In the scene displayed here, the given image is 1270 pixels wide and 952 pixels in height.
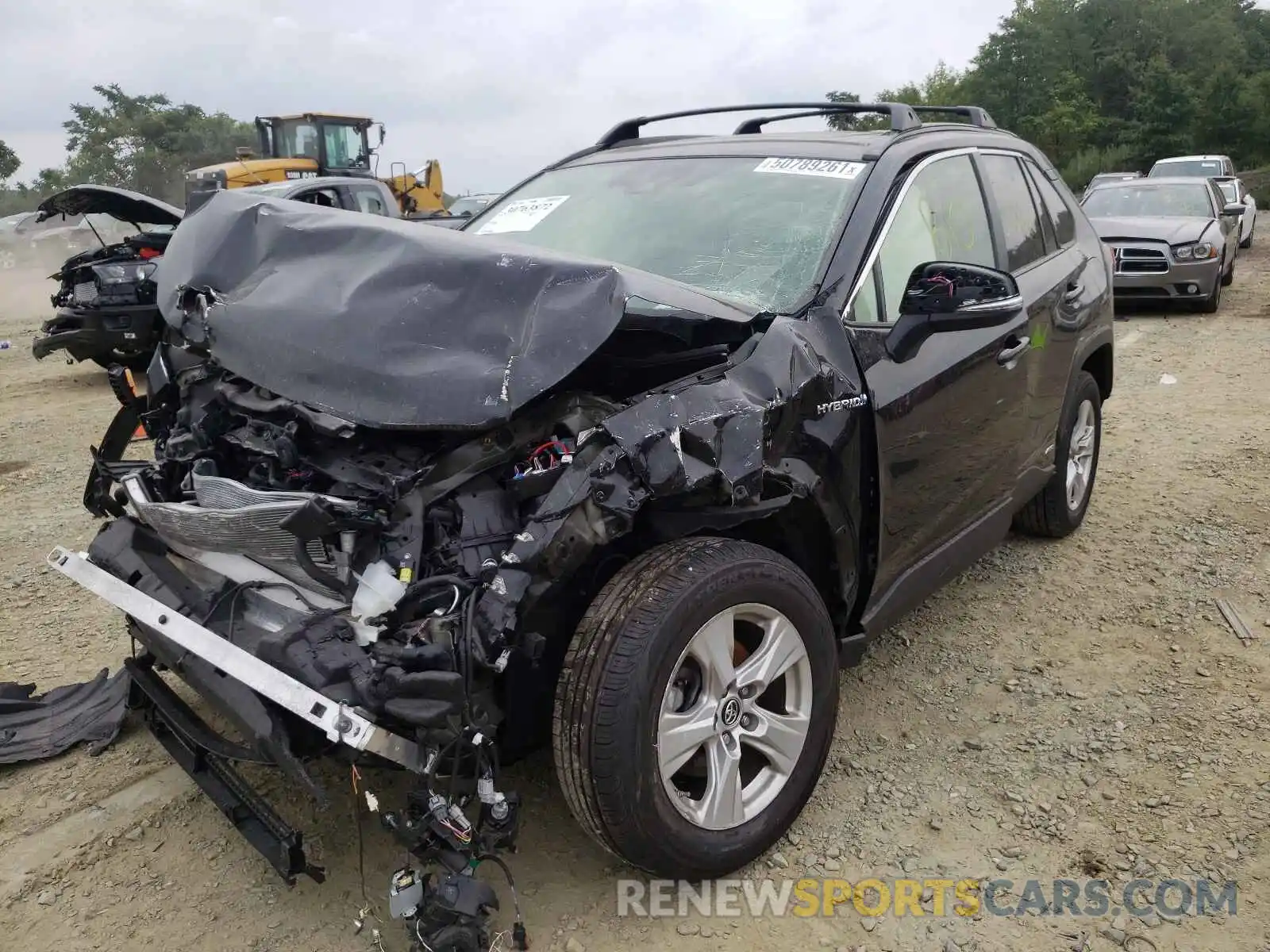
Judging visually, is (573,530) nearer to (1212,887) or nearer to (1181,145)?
(1212,887)

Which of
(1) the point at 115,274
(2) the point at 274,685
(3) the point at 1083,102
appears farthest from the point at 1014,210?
(3) the point at 1083,102

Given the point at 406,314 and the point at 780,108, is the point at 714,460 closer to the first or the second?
the point at 406,314

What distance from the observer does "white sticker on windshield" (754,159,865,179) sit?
3281mm

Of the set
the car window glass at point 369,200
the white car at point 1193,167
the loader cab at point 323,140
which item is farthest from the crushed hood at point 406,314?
the white car at point 1193,167

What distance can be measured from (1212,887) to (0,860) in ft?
10.9

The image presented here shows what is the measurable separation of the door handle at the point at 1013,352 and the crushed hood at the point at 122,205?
123 inches

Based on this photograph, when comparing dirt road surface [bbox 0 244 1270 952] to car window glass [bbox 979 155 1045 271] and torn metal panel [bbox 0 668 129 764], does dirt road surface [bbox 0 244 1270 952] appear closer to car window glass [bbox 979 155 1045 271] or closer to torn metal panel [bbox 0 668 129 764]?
torn metal panel [bbox 0 668 129 764]

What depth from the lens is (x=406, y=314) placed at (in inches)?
98.5

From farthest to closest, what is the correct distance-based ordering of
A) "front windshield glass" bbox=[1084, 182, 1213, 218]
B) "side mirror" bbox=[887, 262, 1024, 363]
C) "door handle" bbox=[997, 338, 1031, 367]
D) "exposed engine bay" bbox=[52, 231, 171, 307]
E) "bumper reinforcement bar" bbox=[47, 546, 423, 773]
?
"front windshield glass" bbox=[1084, 182, 1213, 218] < "exposed engine bay" bbox=[52, 231, 171, 307] < "door handle" bbox=[997, 338, 1031, 367] < "side mirror" bbox=[887, 262, 1024, 363] < "bumper reinforcement bar" bbox=[47, 546, 423, 773]

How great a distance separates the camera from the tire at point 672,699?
86.4 inches

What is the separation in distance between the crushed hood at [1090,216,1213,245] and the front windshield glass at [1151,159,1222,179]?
27.8ft

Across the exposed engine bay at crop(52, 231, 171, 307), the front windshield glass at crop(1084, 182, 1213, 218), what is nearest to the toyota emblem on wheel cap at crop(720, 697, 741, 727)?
the exposed engine bay at crop(52, 231, 171, 307)

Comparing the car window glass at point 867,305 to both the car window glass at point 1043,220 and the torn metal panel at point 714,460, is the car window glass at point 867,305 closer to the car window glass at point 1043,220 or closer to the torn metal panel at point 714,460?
the torn metal panel at point 714,460

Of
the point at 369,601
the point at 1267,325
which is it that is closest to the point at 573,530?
the point at 369,601
